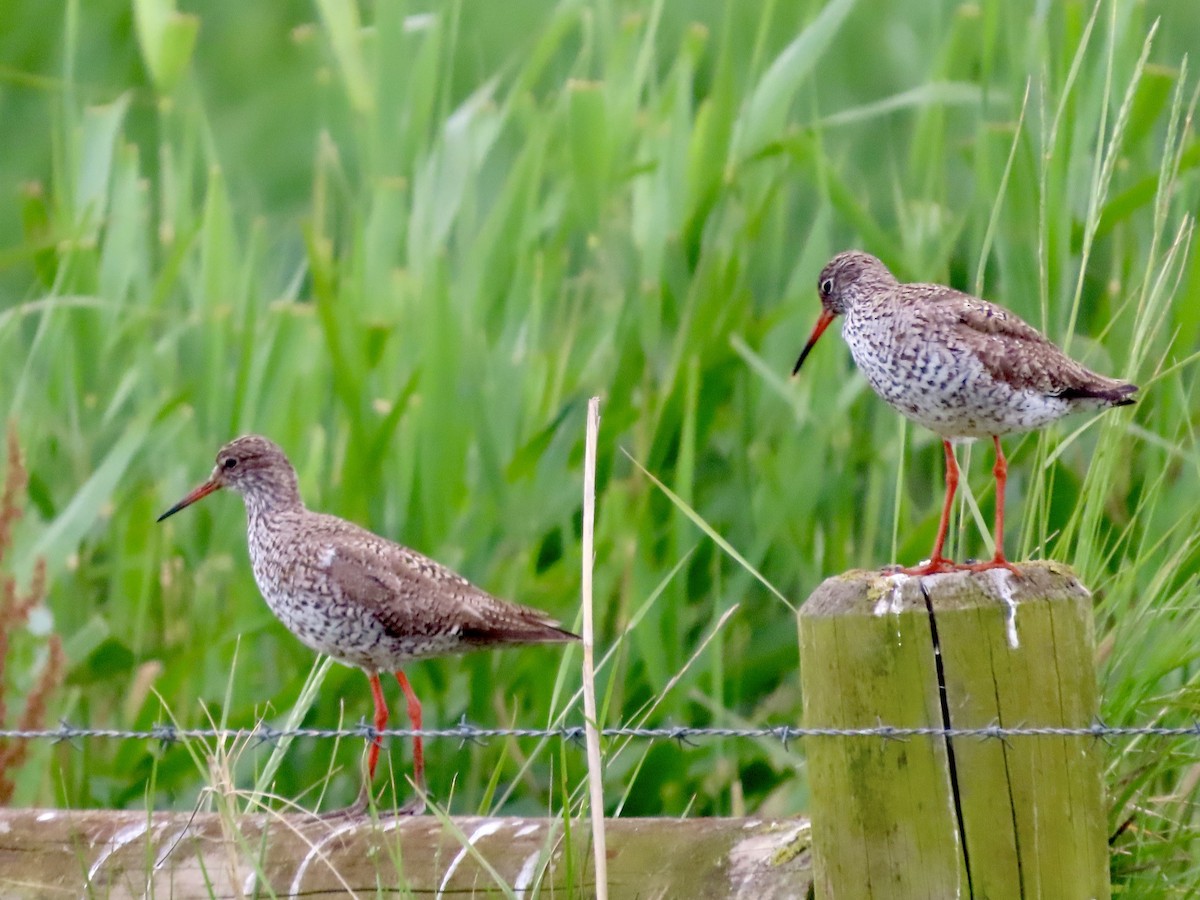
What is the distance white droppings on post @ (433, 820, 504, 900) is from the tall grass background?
5.65ft

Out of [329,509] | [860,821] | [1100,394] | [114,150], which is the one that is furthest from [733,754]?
→ [114,150]

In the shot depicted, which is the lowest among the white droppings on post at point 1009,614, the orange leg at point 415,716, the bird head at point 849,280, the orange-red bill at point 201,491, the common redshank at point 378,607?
the orange leg at point 415,716

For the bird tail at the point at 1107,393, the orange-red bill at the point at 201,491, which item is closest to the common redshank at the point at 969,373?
the bird tail at the point at 1107,393

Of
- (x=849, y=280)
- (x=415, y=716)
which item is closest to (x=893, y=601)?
(x=849, y=280)

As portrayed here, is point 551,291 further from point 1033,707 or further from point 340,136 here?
point 1033,707

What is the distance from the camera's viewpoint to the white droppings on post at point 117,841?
2.65m

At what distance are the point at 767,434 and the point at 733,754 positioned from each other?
99cm

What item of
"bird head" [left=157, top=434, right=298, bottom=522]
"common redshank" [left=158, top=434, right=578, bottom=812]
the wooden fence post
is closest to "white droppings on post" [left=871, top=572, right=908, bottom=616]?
the wooden fence post

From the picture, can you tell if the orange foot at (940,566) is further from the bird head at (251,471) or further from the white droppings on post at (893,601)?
the bird head at (251,471)

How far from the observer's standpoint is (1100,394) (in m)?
3.12

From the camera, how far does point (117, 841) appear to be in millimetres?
2666

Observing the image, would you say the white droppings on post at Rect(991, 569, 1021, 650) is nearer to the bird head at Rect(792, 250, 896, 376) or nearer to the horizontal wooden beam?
the horizontal wooden beam

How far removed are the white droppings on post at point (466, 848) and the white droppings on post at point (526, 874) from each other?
0.08m

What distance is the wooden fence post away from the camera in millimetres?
2184
